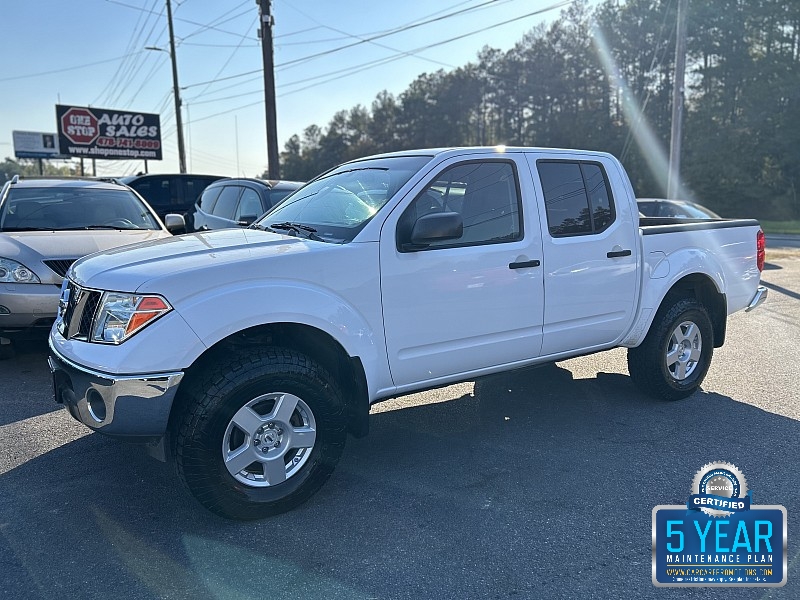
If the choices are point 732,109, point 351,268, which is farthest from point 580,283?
point 732,109

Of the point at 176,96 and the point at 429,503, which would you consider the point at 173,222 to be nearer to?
the point at 429,503

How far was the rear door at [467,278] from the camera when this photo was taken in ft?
12.0

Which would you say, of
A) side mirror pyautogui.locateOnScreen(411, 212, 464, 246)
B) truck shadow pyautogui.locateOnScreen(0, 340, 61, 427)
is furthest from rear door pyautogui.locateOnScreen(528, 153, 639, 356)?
truck shadow pyautogui.locateOnScreen(0, 340, 61, 427)

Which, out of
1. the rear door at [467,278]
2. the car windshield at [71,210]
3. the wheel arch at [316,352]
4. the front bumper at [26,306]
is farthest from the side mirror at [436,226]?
the car windshield at [71,210]

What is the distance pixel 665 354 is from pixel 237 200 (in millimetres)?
6218

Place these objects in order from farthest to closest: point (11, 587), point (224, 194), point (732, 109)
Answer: point (732, 109), point (224, 194), point (11, 587)

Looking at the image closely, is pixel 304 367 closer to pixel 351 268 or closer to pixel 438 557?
pixel 351 268

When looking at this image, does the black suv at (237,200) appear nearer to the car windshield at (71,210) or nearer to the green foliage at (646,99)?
the car windshield at (71,210)

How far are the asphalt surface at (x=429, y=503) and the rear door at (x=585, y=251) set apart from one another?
0.76 m

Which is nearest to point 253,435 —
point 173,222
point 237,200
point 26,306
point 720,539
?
point 720,539

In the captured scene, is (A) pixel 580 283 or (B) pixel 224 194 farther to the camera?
(B) pixel 224 194

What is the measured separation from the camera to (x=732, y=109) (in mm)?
42938

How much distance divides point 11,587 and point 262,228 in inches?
96.1

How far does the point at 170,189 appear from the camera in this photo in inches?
516
